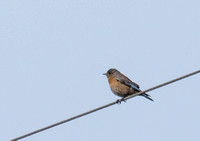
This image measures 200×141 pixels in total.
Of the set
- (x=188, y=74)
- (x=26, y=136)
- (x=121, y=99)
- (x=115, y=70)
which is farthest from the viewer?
(x=115, y=70)

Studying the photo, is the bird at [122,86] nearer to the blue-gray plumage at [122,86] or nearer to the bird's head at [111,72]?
the blue-gray plumage at [122,86]

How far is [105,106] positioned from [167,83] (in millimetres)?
1306

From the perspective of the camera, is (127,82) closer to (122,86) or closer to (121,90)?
(122,86)

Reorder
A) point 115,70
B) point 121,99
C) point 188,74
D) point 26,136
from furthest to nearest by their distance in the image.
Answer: point 115,70
point 121,99
point 26,136
point 188,74

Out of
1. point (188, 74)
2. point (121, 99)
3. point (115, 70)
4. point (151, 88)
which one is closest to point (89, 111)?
point (151, 88)

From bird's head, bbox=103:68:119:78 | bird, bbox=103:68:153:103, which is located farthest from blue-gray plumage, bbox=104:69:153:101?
bird's head, bbox=103:68:119:78

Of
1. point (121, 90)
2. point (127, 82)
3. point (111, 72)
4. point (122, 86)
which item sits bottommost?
point (121, 90)

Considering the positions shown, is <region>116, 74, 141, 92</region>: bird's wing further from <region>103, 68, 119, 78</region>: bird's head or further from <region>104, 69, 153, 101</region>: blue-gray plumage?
<region>103, 68, 119, 78</region>: bird's head

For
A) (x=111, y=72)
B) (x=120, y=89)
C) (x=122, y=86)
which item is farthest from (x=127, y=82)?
(x=111, y=72)

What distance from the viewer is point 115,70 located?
15.4 m

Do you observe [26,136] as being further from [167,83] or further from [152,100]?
[152,100]

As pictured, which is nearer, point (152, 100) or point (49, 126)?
point (49, 126)

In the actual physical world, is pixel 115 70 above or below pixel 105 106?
above

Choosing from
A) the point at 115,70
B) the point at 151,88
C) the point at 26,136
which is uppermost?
the point at 115,70
